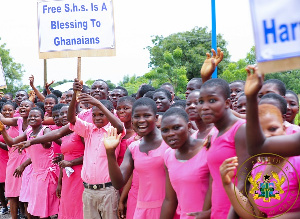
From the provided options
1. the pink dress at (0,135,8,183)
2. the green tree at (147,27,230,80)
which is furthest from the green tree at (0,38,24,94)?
the pink dress at (0,135,8,183)

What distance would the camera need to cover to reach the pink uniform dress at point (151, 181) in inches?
152

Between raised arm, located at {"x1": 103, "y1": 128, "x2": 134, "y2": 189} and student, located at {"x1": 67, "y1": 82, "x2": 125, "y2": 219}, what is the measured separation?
0.80 metres

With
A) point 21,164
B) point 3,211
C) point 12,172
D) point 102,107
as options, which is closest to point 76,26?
point 102,107

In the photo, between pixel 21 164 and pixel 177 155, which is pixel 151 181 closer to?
pixel 177 155

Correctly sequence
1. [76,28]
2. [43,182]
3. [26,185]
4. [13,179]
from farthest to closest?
[13,179], [26,185], [43,182], [76,28]

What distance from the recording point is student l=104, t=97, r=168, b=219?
151 inches

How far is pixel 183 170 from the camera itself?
3334 mm

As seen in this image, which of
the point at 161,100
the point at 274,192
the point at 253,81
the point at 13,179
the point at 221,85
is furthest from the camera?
the point at 13,179

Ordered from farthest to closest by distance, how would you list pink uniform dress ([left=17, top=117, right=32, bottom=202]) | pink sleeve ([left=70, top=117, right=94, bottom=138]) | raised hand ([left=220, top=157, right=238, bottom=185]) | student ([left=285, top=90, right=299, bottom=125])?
pink uniform dress ([left=17, top=117, right=32, bottom=202]) < pink sleeve ([left=70, top=117, right=94, bottom=138]) < student ([left=285, top=90, right=299, bottom=125]) < raised hand ([left=220, top=157, right=238, bottom=185])

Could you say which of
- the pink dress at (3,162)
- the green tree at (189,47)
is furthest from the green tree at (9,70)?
the pink dress at (3,162)

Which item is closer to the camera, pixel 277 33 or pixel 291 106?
pixel 277 33

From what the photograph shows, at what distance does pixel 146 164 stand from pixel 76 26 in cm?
306

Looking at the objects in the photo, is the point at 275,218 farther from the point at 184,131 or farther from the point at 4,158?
the point at 4,158

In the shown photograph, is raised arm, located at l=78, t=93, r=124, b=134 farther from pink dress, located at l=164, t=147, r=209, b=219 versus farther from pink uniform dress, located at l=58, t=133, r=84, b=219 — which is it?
pink dress, located at l=164, t=147, r=209, b=219
